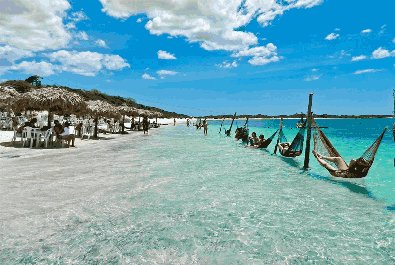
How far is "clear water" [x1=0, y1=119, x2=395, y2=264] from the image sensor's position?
4805 millimetres

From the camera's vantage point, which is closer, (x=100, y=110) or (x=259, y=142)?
(x=100, y=110)

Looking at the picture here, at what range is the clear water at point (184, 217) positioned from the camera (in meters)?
4.80

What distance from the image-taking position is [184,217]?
Answer: 6.47 m

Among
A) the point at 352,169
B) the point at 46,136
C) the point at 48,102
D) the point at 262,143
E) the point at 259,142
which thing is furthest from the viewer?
the point at 259,142

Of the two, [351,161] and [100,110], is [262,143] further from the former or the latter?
[351,161]

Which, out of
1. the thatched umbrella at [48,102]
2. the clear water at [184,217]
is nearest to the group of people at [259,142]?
the clear water at [184,217]

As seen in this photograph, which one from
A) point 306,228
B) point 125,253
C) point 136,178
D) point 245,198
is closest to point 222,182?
point 245,198

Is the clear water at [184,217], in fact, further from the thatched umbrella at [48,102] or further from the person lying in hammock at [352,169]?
the thatched umbrella at [48,102]

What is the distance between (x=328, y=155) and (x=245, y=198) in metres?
5.95

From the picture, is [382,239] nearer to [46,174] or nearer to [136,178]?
[136,178]

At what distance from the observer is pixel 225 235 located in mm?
5613

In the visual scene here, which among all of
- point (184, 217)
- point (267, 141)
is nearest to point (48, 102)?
point (184, 217)

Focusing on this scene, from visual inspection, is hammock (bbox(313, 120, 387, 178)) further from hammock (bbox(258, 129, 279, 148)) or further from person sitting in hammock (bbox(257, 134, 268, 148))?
person sitting in hammock (bbox(257, 134, 268, 148))

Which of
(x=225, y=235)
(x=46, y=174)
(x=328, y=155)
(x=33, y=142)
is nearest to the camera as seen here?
(x=225, y=235)
